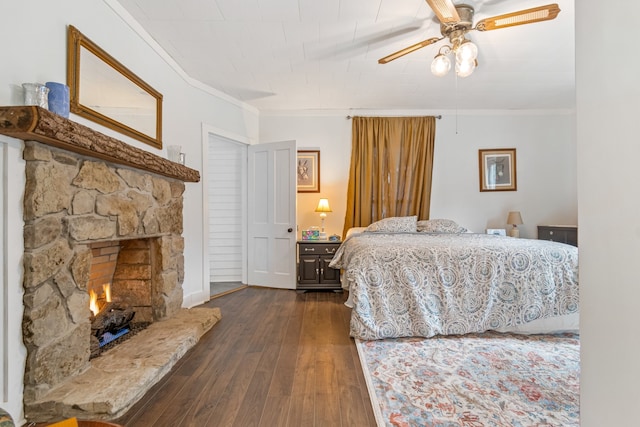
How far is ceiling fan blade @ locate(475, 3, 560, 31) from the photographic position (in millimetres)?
2004

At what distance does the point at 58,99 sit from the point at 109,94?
690 mm

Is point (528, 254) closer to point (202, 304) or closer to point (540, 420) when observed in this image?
point (540, 420)

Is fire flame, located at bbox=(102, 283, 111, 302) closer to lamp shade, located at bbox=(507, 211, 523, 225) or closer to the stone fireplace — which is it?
the stone fireplace

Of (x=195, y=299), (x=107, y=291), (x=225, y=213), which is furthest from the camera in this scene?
(x=225, y=213)

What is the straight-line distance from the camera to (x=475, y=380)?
196 centimetres

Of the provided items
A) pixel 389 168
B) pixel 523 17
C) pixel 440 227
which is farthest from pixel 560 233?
pixel 523 17

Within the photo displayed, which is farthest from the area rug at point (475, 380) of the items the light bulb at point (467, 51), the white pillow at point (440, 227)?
the light bulb at point (467, 51)

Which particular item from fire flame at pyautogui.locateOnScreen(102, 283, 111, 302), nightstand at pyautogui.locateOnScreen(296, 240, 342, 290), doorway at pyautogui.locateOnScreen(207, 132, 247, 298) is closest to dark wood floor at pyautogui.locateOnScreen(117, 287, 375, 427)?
fire flame at pyautogui.locateOnScreen(102, 283, 111, 302)

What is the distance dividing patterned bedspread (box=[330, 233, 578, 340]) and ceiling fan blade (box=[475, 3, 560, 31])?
1.69m

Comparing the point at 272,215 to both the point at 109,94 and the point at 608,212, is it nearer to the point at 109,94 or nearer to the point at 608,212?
the point at 109,94

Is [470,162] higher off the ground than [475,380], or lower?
higher

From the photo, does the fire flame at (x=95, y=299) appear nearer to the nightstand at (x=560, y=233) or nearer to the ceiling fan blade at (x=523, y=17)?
the ceiling fan blade at (x=523, y=17)

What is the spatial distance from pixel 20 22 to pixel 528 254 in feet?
11.8

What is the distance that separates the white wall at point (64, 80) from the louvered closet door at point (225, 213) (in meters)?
0.75
